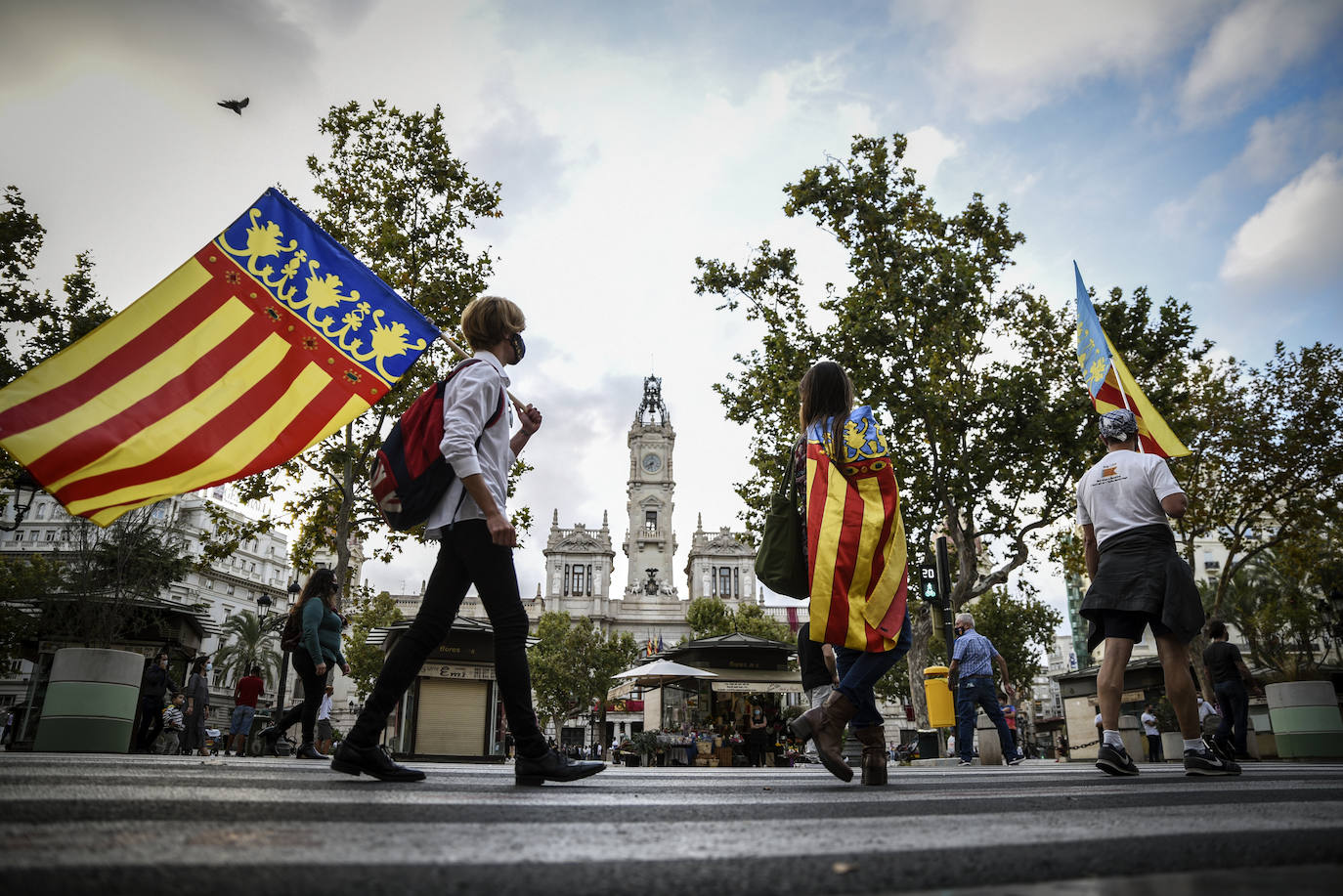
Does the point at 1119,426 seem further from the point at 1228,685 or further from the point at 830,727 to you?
the point at 1228,685

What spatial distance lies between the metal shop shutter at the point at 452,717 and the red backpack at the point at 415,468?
14.0 m

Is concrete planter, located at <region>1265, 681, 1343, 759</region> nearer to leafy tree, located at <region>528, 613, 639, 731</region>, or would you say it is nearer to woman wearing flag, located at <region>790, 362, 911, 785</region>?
woman wearing flag, located at <region>790, 362, 911, 785</region>

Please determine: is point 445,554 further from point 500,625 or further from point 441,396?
point 441,396

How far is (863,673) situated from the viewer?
4160 millimetres

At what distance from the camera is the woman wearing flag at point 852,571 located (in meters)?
4.15

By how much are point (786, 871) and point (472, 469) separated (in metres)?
2.47

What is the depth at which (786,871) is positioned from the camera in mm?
1291

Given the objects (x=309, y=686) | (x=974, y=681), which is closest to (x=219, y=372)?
(x=309, y=686)

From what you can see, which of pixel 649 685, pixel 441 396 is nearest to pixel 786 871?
pixel 441 396

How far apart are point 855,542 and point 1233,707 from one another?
8.74m

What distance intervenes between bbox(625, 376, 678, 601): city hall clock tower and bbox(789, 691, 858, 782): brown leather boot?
90.1m

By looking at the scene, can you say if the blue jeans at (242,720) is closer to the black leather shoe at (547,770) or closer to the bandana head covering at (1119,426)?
the black leather shoe at (547,770)

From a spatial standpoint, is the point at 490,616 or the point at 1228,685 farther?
the point at 1228,685

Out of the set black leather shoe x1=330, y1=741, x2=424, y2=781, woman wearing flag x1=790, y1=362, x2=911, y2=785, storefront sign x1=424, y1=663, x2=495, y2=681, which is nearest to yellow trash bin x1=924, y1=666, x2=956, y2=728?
storefront sign x1=424, y1=663, x2=495, y2=681
